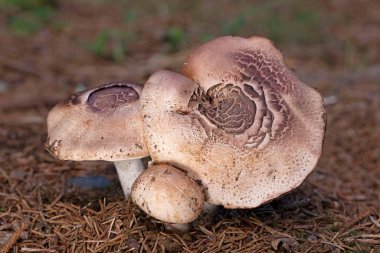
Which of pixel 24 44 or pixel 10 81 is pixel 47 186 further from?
pixel 24 44

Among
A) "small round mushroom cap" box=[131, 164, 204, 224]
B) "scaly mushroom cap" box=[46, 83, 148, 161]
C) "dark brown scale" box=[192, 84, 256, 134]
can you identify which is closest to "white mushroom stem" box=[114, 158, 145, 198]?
"scaly mushroom cap" box=[46, 83, 148, 161]

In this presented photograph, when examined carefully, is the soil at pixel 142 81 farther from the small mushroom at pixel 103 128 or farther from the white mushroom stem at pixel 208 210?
the small mushroom at pixel 103 128

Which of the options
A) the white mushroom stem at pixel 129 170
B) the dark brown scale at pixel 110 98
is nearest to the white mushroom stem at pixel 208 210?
the white mushroom stem at pixel 129 170

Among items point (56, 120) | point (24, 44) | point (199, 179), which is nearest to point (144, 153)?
point (199, 179)

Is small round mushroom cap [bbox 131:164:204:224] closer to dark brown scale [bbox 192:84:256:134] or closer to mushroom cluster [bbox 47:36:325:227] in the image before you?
mushroom cluster [bbox 47:36:325:227]

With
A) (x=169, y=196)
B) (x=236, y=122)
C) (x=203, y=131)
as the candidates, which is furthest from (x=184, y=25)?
(x=169, y=196)

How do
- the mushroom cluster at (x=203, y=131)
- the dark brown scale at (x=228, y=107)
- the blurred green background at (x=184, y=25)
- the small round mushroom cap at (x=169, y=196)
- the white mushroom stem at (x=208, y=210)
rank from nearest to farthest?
the small round mushroom cap at (x=169, y=196) < the mushroom cluster at (x=203, y=131) < the dark brown scale at (x=228, y=107) < the white mushroom stem at (x=208, y=210) < the blurred green background at (x=184, y=25)
